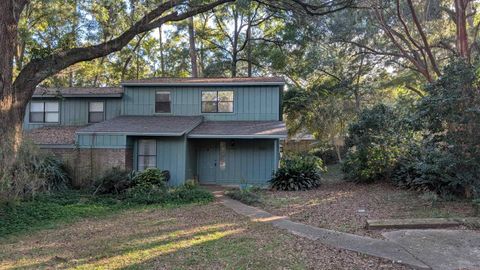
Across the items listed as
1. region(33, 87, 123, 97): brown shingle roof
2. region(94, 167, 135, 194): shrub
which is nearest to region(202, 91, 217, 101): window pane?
region(33, 87, 123, 97): brown shingle roof

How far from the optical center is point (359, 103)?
87.2 ft

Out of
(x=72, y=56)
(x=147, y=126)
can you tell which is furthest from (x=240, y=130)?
(x=72, y=56)

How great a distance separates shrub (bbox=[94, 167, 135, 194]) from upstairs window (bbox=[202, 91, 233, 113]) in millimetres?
5429

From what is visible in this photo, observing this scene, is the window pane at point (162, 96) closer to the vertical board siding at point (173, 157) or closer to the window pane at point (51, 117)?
the vertical board siding at point (173, 157)

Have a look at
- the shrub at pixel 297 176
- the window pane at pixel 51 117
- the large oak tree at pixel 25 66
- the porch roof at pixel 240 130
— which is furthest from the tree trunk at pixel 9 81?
the shrub at pixel 297 176

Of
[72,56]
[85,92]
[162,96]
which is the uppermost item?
[72,56]

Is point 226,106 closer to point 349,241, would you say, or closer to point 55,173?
point 55,173

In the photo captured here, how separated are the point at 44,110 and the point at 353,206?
15636 millimetres

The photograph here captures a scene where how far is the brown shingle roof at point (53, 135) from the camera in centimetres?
1555

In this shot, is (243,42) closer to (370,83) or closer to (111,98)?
(370,83)

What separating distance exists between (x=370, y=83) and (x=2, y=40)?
23.5 metres

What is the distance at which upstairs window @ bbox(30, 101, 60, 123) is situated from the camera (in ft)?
60.6

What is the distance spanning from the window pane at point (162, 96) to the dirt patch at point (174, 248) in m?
9.40

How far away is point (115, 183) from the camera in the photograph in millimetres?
13102
